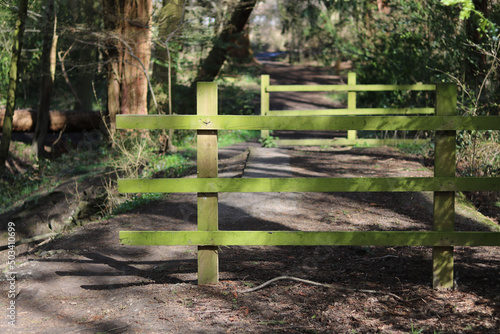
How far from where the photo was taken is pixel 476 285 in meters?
4.69

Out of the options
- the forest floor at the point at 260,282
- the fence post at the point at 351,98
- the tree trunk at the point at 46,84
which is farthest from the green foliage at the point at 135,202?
the tree trunk at the point at 46,84

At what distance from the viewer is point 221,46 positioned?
52.3ft

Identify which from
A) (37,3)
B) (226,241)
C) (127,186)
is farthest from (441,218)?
(37,3)

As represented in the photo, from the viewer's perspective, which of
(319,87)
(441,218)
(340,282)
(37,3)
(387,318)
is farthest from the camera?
(37,3)

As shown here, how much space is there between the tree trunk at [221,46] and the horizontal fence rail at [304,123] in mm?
11655

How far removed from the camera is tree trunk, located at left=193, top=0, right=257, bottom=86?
16047 mm

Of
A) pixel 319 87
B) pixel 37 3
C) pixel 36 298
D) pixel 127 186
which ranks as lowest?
pixel 36 298

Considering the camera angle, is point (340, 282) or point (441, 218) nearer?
point (441, 218)

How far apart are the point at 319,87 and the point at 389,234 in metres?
8.45

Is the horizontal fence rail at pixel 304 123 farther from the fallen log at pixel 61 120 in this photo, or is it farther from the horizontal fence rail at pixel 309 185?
the fallen log at pixel 61 120

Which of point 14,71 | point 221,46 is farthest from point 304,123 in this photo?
point 221,46

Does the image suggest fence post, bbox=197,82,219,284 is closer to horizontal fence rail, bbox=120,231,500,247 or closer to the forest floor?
horizontal fence rail, bbox=120,231,500,247

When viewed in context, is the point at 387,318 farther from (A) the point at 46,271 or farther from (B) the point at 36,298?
(A) the point at 46,271

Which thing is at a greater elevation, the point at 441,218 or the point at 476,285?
the point at 441,218
